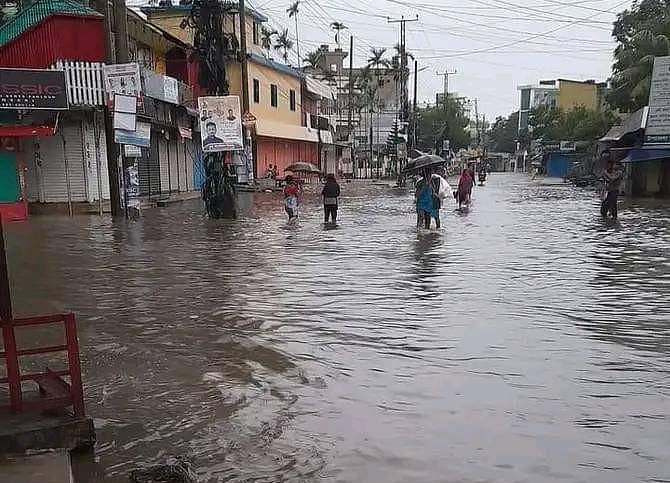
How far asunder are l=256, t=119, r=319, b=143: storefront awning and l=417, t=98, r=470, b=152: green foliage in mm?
41696

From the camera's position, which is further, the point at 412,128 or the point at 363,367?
the point at 412,128

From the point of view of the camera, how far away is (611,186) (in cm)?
2031

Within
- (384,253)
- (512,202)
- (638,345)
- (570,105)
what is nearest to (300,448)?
(638,345)

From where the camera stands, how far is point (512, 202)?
31.2m

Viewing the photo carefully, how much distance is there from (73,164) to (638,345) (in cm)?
2053

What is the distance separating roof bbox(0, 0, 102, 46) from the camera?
23.5 m

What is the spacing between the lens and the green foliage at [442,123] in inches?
3808

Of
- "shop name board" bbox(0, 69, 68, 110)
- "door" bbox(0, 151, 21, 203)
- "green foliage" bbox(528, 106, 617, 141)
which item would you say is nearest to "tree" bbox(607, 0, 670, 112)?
"green foliage" bbox(528, 106, 617, 141)

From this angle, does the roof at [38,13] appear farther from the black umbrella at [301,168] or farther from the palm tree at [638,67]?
the palm tree at [638,67]

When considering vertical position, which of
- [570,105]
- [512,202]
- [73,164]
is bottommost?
[512,202]

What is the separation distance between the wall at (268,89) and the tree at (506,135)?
97.4 m

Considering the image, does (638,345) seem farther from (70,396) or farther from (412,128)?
(412,128)

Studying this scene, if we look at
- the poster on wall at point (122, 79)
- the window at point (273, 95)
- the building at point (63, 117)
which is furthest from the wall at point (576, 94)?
the poster on wall at point (122, 79)

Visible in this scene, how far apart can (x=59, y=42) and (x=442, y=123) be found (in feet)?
253
